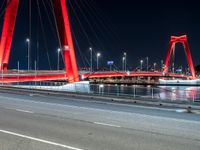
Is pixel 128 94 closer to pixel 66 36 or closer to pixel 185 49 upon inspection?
pixel 66 36

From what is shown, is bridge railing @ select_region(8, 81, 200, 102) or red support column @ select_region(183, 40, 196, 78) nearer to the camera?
bridge railing @ select_region(8, 81, 200, 102)

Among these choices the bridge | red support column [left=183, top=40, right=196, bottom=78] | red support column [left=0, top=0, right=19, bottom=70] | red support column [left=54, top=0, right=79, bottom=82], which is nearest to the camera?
red support column [left=54, top=0, right=79, bottom=82]

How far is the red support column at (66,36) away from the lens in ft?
137

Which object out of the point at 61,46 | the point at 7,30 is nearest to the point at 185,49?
the point at 7,30

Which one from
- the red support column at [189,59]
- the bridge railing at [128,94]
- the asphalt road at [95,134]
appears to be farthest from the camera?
the red support column at [189,59]

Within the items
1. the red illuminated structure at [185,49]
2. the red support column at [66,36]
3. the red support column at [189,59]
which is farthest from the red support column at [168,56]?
the red support column at [66,36]

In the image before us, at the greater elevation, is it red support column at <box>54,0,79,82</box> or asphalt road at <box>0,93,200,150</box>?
red support column at <box>54,0,79,82</box>

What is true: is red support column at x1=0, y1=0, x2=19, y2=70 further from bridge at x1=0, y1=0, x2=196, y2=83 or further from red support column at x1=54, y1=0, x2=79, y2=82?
red support column at x1=54, y1=0, x2=79, y2=82

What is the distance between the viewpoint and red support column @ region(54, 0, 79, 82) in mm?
41719

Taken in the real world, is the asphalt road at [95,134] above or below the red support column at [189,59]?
below

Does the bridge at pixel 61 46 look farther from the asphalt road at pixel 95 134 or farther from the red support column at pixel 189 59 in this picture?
the red support column at pixel 189 59

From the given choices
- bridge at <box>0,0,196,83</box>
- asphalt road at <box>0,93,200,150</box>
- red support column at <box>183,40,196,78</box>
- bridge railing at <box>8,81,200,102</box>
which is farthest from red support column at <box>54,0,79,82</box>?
red support column at <box>183,40,196,78</box>

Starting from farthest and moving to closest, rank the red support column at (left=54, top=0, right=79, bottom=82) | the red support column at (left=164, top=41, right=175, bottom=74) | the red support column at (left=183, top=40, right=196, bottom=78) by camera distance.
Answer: the red support column at (left=164, top=41, right=175, bottom=74) → the red support column at (left=183, top=40, right=196, bottom=78) → the red support column at (left=54, top=0, right=79, bottom=82)

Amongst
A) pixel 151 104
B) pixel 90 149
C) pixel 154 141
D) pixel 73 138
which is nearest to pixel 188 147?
pixel 154 141
